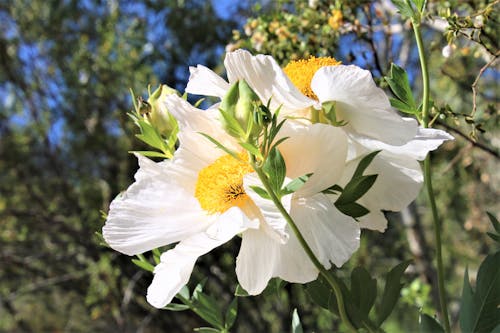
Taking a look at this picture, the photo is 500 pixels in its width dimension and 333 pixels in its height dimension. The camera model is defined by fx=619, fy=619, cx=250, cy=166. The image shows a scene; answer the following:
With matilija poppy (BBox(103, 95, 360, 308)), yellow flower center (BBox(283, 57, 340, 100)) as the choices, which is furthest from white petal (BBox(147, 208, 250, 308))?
yellow flower center (BBox(283, 57, 340, 100))

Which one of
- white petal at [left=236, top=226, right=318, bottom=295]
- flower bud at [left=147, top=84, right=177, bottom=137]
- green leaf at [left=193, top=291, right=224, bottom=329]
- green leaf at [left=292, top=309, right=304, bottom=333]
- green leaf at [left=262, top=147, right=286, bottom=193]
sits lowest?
green leaf at [left=193, top=291, right=224, bottom=329]

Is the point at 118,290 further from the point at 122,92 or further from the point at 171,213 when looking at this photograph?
the point at 171,213

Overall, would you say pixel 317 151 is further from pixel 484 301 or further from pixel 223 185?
pixel 484 301

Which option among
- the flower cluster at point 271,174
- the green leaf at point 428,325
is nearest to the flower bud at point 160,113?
the flower cluster at point 271,174

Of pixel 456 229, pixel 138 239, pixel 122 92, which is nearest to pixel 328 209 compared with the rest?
pixel 138 239

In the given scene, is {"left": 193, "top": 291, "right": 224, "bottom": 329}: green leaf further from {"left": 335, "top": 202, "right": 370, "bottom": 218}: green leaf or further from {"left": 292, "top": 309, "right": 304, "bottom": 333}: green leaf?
{"left": 335, "top": 202, "right": 370, "bottom": 218}: green leaf

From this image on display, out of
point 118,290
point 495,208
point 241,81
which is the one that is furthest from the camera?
point 495,208

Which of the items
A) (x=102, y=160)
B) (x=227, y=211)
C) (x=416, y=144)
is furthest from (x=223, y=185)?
(x=102, y=160)
